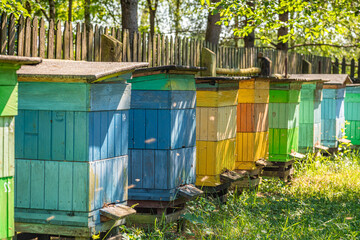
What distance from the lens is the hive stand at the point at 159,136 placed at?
575 cm

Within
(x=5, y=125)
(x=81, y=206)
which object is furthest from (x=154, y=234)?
(x=5, y=125)

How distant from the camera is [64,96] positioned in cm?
439

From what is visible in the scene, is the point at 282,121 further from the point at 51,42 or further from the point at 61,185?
the point at 61,185

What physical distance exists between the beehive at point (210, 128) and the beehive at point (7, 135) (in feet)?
10.7

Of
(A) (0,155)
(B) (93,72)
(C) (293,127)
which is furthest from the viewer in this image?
(C) (293,127)

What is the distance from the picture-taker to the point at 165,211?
5.91 metres

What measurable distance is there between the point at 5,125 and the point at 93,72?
89 centimetres

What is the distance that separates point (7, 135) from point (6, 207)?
1.58 feet

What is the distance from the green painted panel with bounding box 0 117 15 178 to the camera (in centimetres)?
362

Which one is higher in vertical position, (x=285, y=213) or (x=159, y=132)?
(x=159, y=132)

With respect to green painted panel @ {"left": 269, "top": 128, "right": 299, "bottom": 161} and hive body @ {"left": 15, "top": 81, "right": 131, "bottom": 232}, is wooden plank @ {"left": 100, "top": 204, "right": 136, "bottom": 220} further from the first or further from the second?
green painted panel @ {"left": 269, "top": 128, "right": 299, "bottom": 161}

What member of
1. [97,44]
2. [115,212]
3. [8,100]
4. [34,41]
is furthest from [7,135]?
[97,44]

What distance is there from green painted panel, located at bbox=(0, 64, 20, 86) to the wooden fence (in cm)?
122

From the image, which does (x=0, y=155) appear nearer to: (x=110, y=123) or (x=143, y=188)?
(x=110, y=123)
